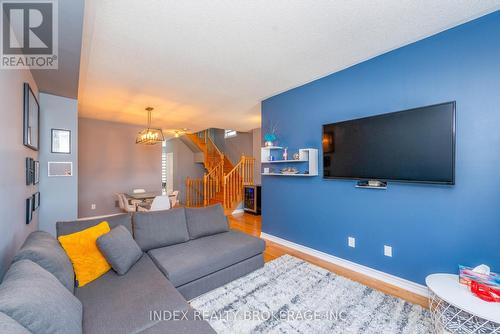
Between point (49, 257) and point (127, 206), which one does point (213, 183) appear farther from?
point (49, 257)

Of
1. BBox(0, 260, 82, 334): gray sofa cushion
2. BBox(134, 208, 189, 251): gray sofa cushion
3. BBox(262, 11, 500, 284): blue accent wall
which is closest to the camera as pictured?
BBox(0, 260, 82, 334): gray sofa cushion

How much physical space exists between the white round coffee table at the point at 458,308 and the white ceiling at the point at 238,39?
7.58 ft

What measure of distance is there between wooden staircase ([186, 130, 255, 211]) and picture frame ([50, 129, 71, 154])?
3.52 m

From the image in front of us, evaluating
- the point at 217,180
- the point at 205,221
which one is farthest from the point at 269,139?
the point at 217,180

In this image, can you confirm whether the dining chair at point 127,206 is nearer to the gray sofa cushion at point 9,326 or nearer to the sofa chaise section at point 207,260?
the sofa chaise section at point 207,260

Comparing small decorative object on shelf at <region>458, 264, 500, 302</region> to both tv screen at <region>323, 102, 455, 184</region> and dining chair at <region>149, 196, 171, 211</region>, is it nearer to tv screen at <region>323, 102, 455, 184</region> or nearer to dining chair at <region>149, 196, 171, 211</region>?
tv screen at <region>323, 102, 455, 184</region>

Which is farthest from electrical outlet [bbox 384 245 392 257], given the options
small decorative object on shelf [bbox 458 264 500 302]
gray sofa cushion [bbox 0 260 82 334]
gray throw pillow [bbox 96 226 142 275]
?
gray sofa cushion [bbox 0 260 82 334]

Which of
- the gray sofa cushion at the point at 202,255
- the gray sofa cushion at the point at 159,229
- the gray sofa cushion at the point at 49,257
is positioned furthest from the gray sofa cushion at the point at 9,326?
the gray sofa cushion at the point at 159,229

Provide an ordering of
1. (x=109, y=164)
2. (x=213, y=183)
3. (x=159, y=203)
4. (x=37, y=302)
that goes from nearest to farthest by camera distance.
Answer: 1. (x=37, y=302)
2. (x=159, y=203)
3. (x=109, y=164)
4. (x=213, y=183)

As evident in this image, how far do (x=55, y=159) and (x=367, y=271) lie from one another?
4.84 m

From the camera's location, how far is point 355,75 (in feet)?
9.21

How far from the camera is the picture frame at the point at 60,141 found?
133 inches

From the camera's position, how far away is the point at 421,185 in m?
2.27

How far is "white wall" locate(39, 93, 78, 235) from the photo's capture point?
3318 mm
